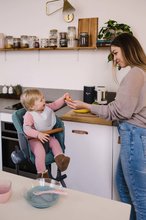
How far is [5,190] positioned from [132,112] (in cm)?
92

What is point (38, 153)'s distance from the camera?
1757mm

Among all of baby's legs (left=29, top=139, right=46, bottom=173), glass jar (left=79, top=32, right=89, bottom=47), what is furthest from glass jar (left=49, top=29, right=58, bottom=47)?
baby's legs (left=29, top=139, right=46, bottom=173)

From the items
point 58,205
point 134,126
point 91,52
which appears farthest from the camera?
point 91,52

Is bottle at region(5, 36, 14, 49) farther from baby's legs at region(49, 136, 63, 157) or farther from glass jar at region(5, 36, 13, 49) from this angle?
baby's legs at region(49, 136, 63, 157)

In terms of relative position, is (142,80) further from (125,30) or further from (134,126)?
(125,30)

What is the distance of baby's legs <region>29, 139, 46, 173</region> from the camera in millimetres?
1745

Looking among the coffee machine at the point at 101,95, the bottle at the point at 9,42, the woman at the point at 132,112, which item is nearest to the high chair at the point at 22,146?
the woman at the point at 132,112

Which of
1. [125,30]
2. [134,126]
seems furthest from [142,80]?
[125,30]

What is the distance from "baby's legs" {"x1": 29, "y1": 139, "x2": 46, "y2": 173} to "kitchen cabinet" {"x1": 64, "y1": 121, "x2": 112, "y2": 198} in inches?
18.4

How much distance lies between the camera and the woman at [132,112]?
1.55 m

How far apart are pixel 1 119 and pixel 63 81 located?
85cm

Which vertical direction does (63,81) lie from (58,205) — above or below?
above

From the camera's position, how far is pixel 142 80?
5.08 feet

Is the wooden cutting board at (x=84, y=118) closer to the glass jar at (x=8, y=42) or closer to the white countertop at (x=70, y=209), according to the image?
the white countertop at (x=70, y=209)
